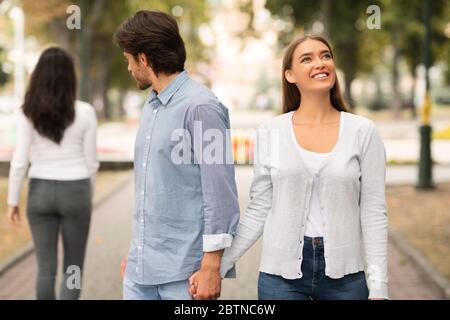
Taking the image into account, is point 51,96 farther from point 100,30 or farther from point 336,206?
point 100,30

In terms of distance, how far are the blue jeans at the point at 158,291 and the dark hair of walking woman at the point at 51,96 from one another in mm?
1876

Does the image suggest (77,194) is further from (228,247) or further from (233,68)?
(233,68)

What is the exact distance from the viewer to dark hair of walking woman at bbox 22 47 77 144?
15.7ft

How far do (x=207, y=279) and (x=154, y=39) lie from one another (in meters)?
0.95

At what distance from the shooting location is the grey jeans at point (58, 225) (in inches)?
191

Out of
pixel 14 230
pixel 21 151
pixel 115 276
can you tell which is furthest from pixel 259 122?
pixel 21 151

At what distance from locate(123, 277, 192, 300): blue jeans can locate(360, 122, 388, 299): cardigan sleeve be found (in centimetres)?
73

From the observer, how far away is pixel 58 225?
5.00 m

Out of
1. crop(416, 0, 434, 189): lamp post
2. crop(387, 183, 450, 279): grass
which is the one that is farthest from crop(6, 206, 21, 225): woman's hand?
crop(416, 0, 434, 189): lamp post

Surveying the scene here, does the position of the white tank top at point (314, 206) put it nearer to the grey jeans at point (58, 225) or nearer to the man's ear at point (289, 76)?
the man's ear at point (289, 76)

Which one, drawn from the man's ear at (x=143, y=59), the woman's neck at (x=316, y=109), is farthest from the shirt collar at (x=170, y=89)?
the woman's neck at (x=316, y=109)

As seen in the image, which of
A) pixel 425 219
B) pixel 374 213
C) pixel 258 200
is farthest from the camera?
pixel 425 219
